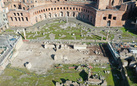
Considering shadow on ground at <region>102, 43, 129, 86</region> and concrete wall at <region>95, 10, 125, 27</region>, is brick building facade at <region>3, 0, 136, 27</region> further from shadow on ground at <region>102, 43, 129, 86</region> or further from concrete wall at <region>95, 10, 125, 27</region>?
shadow on ground at <region>102, 43, 129, 86</region>

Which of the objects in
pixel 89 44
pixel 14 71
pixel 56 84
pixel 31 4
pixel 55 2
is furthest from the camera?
pixel 55 2

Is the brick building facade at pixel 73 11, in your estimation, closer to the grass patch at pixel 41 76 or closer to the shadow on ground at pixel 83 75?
the grass patch at pixel 41 76

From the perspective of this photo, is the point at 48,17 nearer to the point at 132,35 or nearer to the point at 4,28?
the point at 4,28

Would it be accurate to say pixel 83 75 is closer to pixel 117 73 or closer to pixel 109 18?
pixel 117 73

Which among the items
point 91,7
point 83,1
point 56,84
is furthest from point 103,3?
point 56,84

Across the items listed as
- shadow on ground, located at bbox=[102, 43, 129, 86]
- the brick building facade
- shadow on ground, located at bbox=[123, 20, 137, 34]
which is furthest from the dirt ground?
shadow on ground, located at bbox=[123, 20, 137, 34]

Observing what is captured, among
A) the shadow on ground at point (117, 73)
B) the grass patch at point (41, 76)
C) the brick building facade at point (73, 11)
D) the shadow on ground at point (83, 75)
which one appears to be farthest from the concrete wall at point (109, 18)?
the shadow on ground at point (83, 75)
